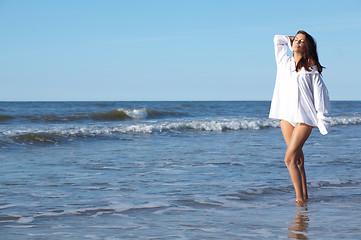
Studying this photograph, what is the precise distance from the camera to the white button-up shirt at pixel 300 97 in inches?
178

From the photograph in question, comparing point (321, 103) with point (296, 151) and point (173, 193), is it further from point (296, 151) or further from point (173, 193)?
point (173, 193)

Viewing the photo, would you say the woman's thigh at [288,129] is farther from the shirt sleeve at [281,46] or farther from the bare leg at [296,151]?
the shirt sleeve at [281,46]

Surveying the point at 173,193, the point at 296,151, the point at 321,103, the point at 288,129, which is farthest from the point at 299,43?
the point at 173,193

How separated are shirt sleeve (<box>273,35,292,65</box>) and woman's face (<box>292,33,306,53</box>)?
0.52ft

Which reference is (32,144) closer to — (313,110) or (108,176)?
(108,176)

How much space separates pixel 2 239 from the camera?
3.57 metres

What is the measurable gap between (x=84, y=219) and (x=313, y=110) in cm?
251

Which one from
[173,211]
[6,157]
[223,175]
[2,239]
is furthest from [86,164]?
[2,239]

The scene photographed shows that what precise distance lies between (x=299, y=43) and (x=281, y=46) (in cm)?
28

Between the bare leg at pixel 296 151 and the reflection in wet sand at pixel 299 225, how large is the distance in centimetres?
37

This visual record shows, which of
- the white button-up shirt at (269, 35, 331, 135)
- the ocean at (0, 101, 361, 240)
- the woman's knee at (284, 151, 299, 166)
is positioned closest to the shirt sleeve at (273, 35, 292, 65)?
the white button-up shirt at (269, 35, 331, 135)

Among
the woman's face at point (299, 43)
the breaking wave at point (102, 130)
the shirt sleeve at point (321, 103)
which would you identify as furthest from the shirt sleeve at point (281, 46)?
the breaking wave at point (102, 130)

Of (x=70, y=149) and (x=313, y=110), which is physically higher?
(x=313, y=110)

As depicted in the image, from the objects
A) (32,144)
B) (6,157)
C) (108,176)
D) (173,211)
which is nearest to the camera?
(173,211)
